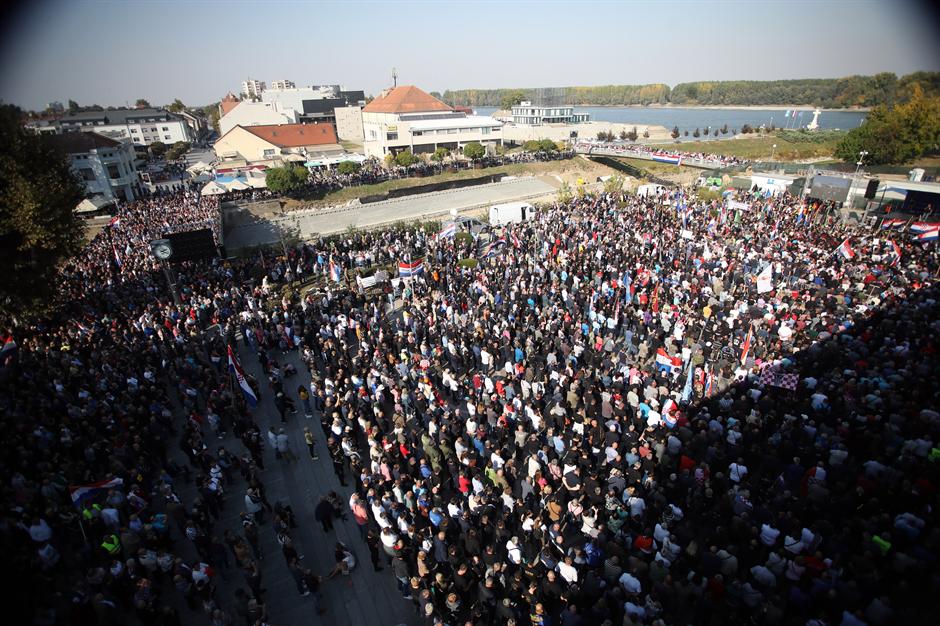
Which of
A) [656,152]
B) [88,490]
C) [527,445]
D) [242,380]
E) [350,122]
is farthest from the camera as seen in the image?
[350,122]

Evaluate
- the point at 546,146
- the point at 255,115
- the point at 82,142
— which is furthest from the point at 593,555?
the point at 255,115

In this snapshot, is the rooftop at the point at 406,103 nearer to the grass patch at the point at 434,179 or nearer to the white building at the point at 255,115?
the white building at the point at 255,115

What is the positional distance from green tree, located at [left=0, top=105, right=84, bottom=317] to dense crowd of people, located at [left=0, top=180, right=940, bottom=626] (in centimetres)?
136

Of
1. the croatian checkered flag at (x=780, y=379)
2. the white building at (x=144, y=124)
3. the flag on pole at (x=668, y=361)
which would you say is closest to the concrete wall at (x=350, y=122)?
the white building at (x=144, y=124)

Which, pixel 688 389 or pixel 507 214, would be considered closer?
pixel 688 389

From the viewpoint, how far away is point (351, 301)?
1864cm

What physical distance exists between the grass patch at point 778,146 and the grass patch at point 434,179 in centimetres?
2004

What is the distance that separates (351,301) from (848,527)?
16.1m

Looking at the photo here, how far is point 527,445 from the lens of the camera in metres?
10.5

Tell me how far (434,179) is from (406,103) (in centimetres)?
3100

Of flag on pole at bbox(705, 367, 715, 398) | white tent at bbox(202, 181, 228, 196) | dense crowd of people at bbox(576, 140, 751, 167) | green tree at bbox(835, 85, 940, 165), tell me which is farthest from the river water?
flag on pole at bbox(705, 367, 715, 398)

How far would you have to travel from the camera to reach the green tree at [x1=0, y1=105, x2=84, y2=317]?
16.7 m

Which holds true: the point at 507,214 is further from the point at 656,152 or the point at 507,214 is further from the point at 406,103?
the point at 406,103

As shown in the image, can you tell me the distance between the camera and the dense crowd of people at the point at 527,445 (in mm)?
6945
